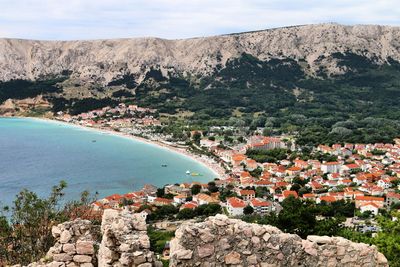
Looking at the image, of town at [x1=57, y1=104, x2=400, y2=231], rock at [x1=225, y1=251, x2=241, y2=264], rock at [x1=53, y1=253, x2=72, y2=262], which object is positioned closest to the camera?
rock at [x1=225, y1=251, x2=241, y2=264]

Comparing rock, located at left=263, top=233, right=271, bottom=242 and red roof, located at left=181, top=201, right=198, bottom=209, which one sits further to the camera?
red roof, located at left=181, top=201, right=198, bottom=209

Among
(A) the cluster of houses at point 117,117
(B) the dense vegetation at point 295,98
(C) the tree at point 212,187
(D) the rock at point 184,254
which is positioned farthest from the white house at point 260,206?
(A) the cluster of houses at point 117,117

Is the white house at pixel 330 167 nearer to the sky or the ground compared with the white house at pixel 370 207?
nearer to the ground

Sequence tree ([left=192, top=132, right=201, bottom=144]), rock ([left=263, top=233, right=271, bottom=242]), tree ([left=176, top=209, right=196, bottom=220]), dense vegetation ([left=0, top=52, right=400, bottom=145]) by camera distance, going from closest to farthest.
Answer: rock ([left=263, top=233, right=271, bottom=242]) → tree ([left=176, top=209, right=196, bottom=220]) → tree ([left=192, top=132, right=201, bottom=144]) → dense vegetation ([left=0, top=52, right=400, bottom=145])

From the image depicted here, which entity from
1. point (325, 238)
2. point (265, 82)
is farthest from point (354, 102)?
point (325, 238)

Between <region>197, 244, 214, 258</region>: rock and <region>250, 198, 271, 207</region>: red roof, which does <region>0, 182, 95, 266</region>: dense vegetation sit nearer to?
<region>197, 244, 214, 258</region>: rock

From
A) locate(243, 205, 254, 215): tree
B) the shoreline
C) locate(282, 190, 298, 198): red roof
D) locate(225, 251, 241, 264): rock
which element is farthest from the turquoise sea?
locate(225, 251, 241, 264): rock

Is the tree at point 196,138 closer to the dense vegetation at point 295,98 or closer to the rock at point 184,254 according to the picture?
the dense vegetation at point 295,98
